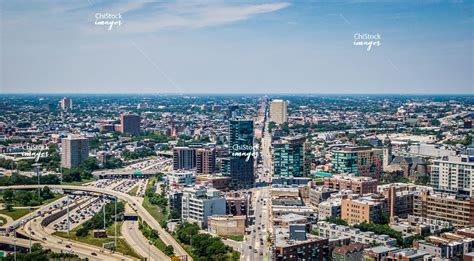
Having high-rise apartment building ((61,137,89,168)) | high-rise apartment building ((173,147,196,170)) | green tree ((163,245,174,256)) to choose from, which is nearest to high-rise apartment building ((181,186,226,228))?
green tree ((163,245,174,256))

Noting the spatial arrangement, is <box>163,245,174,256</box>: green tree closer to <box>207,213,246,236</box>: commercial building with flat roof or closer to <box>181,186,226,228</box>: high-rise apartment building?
<box>207,213,246,236</box>: commercial building with flat roof

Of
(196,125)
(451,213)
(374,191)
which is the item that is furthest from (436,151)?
(196,125)

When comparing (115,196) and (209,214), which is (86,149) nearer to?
(115,196)

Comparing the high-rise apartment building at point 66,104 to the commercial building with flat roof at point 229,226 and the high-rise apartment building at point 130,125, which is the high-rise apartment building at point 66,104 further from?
the commercial building with flat roof at point 229,226

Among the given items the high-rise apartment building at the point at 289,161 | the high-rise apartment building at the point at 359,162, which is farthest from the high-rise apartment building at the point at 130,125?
the high-rise apartment building at the point at 359,162

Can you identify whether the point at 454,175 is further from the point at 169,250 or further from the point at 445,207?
the point at 169,250
